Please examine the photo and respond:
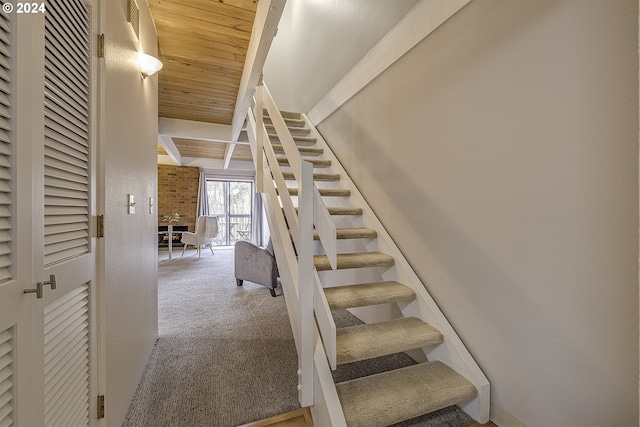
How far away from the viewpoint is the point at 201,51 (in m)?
2.54

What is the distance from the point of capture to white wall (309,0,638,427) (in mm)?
1024

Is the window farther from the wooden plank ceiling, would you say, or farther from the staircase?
the staircase

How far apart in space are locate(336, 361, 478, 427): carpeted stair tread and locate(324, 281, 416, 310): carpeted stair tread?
16.1 inches

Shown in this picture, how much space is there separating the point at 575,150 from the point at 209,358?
251 cm

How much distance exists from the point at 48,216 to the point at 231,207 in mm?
7933

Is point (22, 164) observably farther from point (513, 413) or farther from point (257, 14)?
point (513, 413)

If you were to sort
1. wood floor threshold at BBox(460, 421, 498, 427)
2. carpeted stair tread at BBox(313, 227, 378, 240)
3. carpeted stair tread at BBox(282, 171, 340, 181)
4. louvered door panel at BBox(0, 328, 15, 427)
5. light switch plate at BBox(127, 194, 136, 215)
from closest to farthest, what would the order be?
louvered door panel at BBox(0, 328, 15, 427) < wood floor threshold at BBox(460, 421, 498, 427) < light switch plate at BBox(127, 194, 136, 215) < carpeted stair tread at BBox(313, 227, 378, 240) < carpeted stair tread at BBox(282, 171, 340, 181)

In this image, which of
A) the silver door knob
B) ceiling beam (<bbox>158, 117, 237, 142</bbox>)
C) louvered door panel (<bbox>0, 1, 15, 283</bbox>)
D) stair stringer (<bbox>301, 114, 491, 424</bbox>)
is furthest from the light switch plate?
ceiling beam (<bbox>158, 117, 237, 142</bbox>)

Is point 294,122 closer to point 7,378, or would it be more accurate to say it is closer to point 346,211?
point 346,211

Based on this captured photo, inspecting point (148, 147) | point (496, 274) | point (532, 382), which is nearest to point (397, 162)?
point (496, 274)

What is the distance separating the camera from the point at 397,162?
2227mm

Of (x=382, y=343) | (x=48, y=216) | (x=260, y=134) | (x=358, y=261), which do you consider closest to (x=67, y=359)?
(x=48, y=216)

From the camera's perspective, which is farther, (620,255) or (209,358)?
(209,358)

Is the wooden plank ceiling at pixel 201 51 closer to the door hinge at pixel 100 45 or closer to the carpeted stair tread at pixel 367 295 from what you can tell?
the door hinge at pixel 100 45
